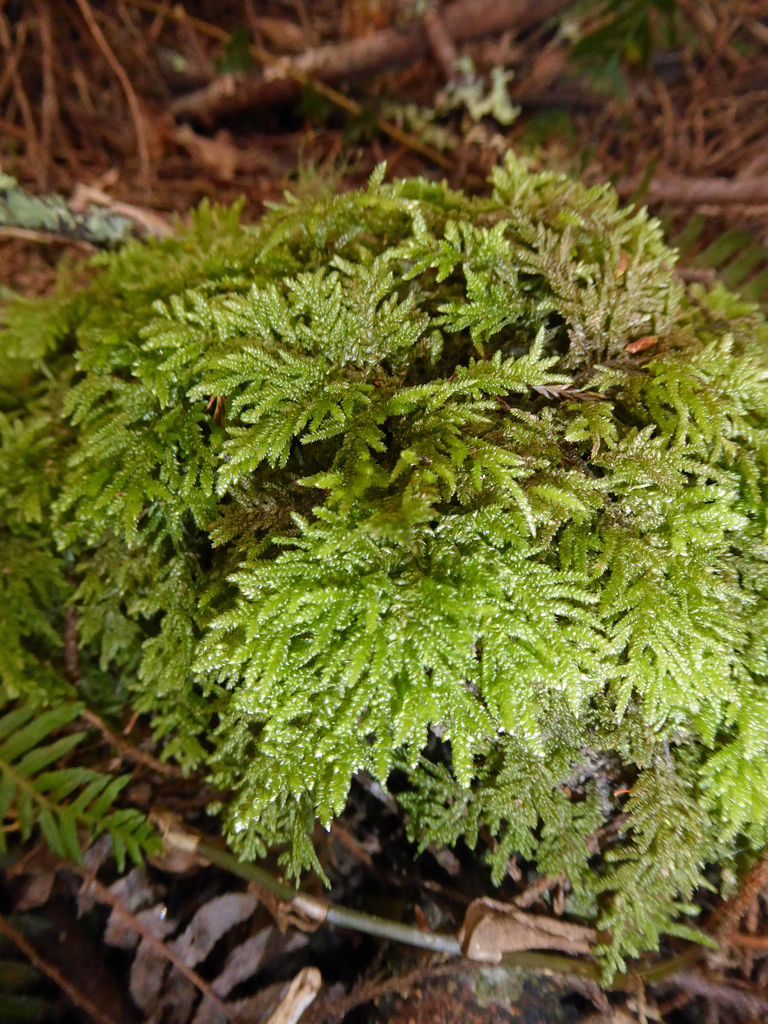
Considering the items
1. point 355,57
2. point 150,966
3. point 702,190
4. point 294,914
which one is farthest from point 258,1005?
point 355,57

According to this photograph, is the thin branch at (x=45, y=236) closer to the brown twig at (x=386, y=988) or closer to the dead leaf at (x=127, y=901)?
the dead leaf at (x=127, y=901)

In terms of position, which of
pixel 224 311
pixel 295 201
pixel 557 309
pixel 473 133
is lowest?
pixel 224 311

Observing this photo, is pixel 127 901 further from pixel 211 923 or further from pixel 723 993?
pixel 723 993

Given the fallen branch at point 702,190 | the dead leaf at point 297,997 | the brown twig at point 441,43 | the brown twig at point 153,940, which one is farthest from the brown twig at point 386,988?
the brown twig at point 441,43

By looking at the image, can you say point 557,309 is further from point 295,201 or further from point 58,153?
point 58,153

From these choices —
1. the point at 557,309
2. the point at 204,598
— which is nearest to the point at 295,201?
the point at 557,309

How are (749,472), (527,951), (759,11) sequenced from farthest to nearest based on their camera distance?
(759,11)
(527,951)
(749,472)

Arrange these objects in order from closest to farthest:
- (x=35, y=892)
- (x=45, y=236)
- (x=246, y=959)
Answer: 1. (x=246, y=959)
2. (x=35, y=892)
3. (x=45, y=236)
